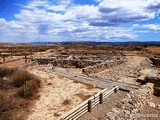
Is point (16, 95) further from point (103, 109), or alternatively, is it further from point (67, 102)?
point (103, 109)

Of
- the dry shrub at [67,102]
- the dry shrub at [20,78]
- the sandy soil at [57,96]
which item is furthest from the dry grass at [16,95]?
the dry shrub at [67,102]

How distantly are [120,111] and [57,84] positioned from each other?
5870 mm

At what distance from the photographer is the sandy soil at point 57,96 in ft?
30.9

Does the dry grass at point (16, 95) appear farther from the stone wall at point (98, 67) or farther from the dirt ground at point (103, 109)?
the stone wall at point (98, 67)

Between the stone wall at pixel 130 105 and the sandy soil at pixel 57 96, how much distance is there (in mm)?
2079

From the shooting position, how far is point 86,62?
26875 millimetres

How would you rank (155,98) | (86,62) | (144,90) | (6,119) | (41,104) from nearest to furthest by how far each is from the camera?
(6,119)
(41,104)
(144,90)
(155,98)
(86,62)

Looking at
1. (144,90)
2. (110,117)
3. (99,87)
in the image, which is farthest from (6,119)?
(144,90)

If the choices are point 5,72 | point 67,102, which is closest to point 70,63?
point 5,72

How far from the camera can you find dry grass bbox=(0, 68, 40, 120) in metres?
9.18

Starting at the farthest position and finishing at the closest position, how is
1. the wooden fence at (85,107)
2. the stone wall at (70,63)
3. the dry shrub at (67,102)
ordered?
1. the stone wall at (70,63)
2. the dry shrub at (67,102)
3. the wooden fence at (85,107)

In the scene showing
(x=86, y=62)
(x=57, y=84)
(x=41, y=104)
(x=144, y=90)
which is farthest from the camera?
(x=86, y=62)

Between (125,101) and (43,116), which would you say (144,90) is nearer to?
(125,101)

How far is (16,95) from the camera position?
1125cm
